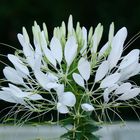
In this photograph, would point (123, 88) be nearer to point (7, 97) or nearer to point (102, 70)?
point (102, 70)

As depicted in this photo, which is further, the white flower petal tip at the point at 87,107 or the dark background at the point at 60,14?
the dark background at the point at 60,14

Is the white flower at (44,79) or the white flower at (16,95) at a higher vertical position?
the white flower at (44,79)

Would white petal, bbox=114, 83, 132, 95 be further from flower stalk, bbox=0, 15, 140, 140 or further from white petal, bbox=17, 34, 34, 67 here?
white petal, bbox=17, 34, 34, 67

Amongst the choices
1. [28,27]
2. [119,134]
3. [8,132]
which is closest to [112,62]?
[8,132]

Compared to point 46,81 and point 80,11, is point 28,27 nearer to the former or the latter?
point 80,11

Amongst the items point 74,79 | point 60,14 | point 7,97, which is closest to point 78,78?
point 74,79

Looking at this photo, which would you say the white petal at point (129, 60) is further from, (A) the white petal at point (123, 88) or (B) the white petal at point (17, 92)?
(B) the white petal at point (17, 92)

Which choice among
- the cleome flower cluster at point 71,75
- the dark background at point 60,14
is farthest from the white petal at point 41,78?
the dark background at point 60,14
